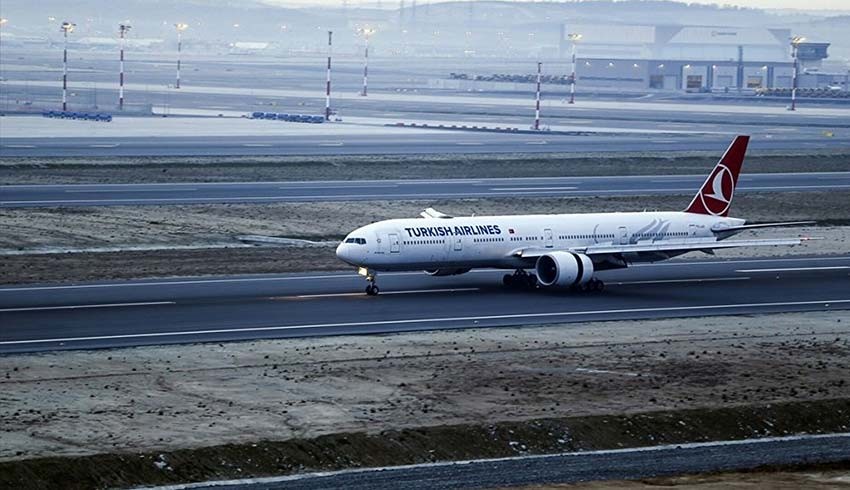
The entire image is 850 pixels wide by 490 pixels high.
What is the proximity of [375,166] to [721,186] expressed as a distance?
48710 millimetres

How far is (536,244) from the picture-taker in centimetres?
6619

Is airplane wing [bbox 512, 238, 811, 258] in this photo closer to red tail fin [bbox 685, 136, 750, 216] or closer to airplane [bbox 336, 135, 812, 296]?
airplane [bbox 336, 135, 812, 296]

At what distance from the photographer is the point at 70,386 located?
44.1m

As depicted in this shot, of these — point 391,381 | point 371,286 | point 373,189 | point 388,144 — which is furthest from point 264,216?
point 388,144

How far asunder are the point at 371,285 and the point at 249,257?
12.2 meters

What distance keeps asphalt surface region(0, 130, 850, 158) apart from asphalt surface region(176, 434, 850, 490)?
86.9m

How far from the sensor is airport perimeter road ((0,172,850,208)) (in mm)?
94125

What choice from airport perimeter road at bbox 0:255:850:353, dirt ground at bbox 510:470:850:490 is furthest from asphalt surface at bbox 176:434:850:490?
airport perimeter road at bbox 0:255:850:353

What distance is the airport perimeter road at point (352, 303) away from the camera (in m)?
54.1

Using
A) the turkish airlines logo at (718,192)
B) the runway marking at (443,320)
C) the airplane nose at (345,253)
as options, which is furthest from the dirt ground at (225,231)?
the runway marking at (443,320)

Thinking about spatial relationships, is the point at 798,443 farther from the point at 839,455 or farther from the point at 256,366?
the point at 256,366

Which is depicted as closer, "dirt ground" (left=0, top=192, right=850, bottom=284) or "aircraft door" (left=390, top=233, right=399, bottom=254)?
"aircraft door" (left=390, top=233, right=399, bottom=254)

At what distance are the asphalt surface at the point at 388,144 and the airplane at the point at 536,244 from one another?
195ft

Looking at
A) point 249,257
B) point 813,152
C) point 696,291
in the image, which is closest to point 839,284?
point 696,291
